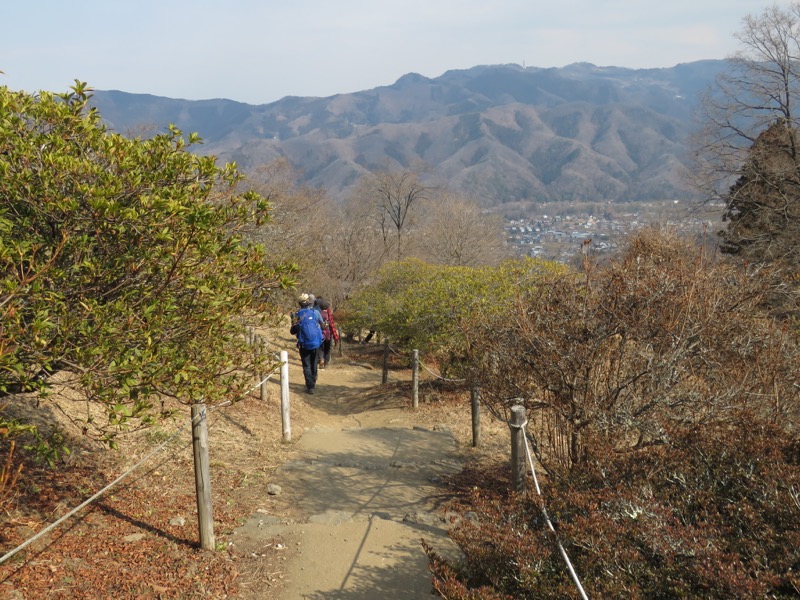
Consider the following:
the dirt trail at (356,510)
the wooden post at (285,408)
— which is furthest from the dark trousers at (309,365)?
the wooden post at (285,408)

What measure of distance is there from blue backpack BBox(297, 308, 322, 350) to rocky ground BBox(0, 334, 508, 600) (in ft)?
6.46

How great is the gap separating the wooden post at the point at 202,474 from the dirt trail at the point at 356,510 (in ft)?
1.17

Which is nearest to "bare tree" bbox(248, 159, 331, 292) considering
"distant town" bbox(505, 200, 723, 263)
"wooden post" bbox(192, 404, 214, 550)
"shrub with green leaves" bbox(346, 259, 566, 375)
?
"shrub with green leaves" bbox(346, 259, 566, 375)

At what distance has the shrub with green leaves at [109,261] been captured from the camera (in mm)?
3662

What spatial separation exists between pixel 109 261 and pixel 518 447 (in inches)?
159

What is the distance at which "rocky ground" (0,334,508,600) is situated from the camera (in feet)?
15.1

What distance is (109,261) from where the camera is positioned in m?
4.11

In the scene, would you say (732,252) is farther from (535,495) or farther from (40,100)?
(40,100)

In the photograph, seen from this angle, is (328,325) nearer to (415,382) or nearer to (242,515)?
(415,382)

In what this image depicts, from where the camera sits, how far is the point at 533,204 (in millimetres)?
185250

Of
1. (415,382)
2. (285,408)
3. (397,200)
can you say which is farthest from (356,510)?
(397,200)

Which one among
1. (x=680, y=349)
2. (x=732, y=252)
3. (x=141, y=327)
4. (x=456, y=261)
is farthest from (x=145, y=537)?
(x=456, y=261)

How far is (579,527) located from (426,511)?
3.15 metres

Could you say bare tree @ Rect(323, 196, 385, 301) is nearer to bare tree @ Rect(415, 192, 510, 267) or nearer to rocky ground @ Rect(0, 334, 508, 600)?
bare tree @ Rect(415, 192, 510, 267)
